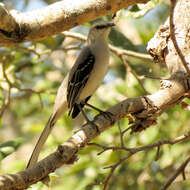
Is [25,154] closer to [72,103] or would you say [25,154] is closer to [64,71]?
[64,71]

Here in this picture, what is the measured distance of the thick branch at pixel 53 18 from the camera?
2.57 m

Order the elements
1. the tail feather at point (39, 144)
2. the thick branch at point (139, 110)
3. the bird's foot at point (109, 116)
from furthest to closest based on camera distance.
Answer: the tail feather at point (39, 144) < the bird's foot at point (109, 116) < the thick branch at point (139, 110)

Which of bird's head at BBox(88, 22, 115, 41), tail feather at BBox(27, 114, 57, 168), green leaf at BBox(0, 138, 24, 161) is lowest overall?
green leaf at BBox(0, 138, 24, 161)

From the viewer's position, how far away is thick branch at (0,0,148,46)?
257 cm

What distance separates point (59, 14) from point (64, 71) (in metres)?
3.36

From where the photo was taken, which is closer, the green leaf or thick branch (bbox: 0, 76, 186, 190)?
thick branch (bbox: 0, 76, 186, 190)

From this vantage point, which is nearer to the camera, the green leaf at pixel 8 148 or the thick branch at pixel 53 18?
the thick branch at pixel 53 18

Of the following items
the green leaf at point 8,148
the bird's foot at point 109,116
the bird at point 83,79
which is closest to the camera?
the bird's foot at point 109,116

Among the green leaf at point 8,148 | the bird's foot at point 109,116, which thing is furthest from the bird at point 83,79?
the bird's foot at point 109,116

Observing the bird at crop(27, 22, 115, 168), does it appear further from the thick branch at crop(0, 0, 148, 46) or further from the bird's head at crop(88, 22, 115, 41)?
the thick branch at crop(0, 0, 148, 46)

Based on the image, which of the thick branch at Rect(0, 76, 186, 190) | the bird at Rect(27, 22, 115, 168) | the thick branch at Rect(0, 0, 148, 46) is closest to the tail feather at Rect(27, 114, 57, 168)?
the bird at Rect(27, 22, 115, 168)

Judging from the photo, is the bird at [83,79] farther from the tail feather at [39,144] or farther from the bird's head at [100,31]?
the bird's head at [100,31]

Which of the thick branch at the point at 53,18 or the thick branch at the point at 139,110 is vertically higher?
the thick branch at the point at 53,18

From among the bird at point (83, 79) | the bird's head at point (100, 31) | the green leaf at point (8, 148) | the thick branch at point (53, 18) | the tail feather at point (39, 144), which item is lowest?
the green leaf at point (8, 148)
